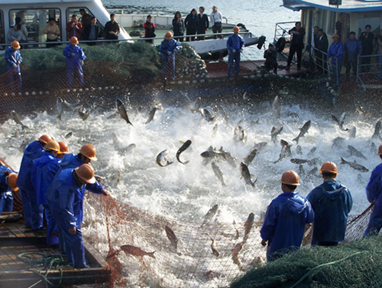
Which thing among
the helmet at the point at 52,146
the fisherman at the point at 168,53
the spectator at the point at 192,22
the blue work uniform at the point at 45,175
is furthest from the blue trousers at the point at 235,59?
the blue work uniform at the point at 45,175

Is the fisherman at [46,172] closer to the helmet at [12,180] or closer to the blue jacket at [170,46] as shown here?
the helmet at [12,180]

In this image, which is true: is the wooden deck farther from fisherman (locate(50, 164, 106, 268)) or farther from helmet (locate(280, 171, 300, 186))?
helmet (locate(280, 171, 300, 186))

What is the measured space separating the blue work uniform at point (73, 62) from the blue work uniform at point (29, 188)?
7997 millimetres

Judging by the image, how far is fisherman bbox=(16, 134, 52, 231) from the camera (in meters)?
8.01

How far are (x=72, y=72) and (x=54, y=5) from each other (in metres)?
2.98

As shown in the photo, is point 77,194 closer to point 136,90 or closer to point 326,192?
point 326,192

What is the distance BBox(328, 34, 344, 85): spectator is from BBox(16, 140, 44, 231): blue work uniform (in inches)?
467

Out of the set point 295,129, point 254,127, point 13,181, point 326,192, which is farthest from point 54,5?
point 326,192

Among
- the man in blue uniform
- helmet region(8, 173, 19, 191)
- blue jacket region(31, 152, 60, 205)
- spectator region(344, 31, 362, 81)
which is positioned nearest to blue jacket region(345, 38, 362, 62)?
spectator region(344, 31, 362, 81)

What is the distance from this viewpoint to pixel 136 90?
17.0 metres

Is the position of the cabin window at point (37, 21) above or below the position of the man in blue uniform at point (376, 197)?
above

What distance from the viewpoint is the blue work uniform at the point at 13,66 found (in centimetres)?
1502

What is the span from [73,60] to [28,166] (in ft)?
27.5

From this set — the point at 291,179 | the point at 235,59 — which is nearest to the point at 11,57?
the point at 235,59
